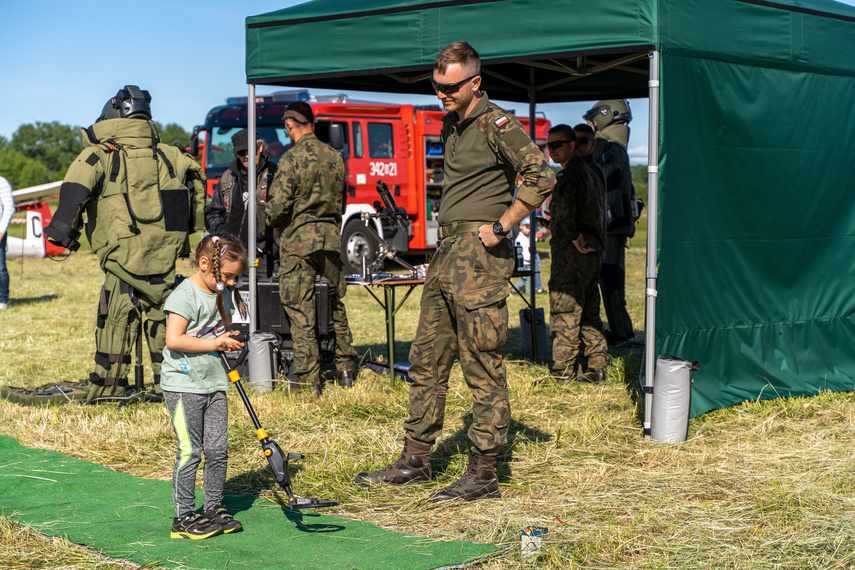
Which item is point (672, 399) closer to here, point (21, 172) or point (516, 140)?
point (516, 140)

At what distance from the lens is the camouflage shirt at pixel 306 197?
252 inches

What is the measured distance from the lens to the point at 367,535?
3908mm

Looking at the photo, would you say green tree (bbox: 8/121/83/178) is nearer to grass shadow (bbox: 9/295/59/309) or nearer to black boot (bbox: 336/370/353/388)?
grass shadow (bbox: 9/295/59/309)

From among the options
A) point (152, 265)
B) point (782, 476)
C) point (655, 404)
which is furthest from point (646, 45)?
point (152, 265)

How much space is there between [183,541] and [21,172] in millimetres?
90855

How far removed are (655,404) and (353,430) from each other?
1.84 metres

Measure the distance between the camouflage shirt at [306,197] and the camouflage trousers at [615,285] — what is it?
2.85m

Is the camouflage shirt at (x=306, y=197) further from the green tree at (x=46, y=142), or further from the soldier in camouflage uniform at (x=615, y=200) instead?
the green tree at (x=46, y=142)

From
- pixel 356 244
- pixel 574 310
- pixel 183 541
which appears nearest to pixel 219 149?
pixel 356 244

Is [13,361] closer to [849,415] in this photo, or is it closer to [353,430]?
[353,430]

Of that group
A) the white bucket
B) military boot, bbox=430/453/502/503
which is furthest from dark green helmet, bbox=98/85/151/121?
the white bucket

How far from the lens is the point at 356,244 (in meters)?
15.7

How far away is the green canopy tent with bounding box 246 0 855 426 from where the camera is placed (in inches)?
210

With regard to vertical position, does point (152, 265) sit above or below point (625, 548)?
above
